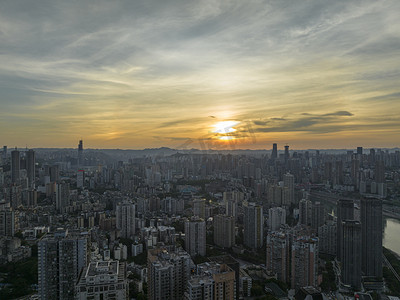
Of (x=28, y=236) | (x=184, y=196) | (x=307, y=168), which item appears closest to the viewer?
(x=28, y=236)

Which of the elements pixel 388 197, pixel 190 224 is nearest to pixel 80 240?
pixel 190 224

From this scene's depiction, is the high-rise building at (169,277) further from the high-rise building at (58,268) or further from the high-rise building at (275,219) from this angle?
the high-rise building at (275,219)

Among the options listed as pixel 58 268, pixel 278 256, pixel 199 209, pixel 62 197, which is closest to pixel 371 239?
pixel 278 256

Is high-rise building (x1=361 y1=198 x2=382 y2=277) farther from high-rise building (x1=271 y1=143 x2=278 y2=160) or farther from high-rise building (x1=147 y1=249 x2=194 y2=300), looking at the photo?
high-rise building (x1=271 y1=143 x2=278 y2=160)

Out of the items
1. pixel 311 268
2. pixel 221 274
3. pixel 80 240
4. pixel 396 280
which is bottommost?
pixel 396 280

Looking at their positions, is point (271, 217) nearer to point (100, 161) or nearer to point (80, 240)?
point (80, 240)

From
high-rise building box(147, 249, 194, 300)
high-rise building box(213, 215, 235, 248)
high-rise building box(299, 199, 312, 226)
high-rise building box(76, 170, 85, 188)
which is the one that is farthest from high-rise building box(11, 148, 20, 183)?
high-rise building box(147, 249, 194, 300)
